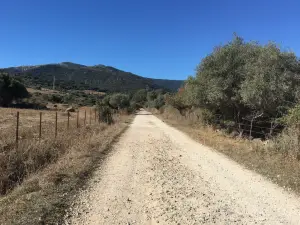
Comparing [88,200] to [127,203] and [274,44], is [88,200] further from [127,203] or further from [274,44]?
[274,44]

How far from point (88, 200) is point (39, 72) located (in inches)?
6657

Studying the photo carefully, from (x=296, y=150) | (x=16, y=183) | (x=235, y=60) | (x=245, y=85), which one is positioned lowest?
(x=16, y=183)

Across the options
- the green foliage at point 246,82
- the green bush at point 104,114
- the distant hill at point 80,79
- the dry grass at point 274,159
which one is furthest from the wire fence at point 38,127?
the distant hill at point 80,79

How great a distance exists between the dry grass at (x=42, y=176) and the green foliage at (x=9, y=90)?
6570 centimetres

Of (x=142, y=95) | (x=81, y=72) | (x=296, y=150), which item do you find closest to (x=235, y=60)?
(x=296, y=150)

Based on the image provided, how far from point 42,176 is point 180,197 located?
3741 millimetres

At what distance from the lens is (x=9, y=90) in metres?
Result: 73.6

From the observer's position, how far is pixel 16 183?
816 cm

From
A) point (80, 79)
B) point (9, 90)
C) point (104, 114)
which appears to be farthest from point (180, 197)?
point (80, 79)

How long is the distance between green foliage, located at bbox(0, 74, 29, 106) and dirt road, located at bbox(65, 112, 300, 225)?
6912 centimetres

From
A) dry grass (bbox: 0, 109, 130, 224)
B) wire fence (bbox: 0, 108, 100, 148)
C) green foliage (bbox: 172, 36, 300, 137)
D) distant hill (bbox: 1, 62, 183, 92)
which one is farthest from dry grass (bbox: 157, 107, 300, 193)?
distant hill (bbox: 1, 62, 183, 92)

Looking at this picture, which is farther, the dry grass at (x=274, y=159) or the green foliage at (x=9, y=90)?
the green foliage at (x=9, y=90)

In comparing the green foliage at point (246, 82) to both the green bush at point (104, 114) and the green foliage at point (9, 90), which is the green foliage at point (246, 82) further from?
the green foliage at point (9, 90)

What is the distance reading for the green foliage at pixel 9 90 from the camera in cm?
7200
